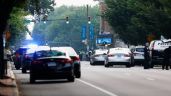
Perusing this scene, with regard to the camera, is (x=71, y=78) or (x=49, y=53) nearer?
(x=71, y=78)

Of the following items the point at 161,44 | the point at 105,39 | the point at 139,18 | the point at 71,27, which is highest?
the point at 71,27

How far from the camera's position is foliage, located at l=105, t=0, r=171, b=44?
2377 inches

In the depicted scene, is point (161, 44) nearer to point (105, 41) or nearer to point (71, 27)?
point (105, 41)

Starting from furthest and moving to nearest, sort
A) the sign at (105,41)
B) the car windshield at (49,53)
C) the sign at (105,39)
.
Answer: the sign at (105,39) < the sign at (105,41) < the car windshield at (49,53)

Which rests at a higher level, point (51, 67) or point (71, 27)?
point (71, 27)

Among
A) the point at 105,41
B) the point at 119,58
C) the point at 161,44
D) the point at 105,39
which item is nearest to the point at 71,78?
the point at 161,44

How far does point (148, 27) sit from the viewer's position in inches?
2507

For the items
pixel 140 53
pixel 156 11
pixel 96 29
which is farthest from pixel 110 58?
pixel 96 29

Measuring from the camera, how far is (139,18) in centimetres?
6612

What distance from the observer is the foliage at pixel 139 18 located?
60.4 metres

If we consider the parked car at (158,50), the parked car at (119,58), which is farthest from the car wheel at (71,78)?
the parked car at (119,58)

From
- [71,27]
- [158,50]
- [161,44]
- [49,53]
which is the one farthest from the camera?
[71,27]

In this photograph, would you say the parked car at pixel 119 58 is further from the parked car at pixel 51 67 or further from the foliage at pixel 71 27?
the foliage at pixel 71 27

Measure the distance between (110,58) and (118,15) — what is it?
2463 cm
